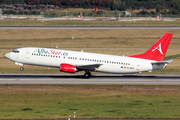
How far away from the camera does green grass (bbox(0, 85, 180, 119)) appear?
2634 centimetres

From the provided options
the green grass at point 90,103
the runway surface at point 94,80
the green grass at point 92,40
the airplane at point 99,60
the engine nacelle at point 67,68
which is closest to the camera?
the green grass at point 90,103

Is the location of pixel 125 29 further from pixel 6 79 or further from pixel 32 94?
pixel 32 94

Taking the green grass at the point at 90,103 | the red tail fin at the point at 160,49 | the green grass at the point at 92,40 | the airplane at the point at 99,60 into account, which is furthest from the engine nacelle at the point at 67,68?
the green grass at the point at 92,40

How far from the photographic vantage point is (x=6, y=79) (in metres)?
46.1

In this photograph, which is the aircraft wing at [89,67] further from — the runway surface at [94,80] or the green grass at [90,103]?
the green grass at [90,103]

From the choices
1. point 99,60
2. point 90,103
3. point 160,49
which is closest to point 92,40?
point 99,60

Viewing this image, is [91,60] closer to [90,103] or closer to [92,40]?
[90,103]

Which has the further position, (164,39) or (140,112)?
(164,39)

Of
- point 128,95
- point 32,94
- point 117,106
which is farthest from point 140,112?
point 32,94

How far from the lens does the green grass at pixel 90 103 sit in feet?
86.4

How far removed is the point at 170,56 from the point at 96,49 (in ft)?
60.8

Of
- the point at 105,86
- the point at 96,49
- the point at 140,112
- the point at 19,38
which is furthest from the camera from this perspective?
the point at 19,38

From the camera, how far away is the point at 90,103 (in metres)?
31.6

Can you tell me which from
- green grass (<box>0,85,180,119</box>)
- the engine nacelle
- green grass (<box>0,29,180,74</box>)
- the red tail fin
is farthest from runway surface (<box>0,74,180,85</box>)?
green grass (<box>0,29,180,74</box>)
